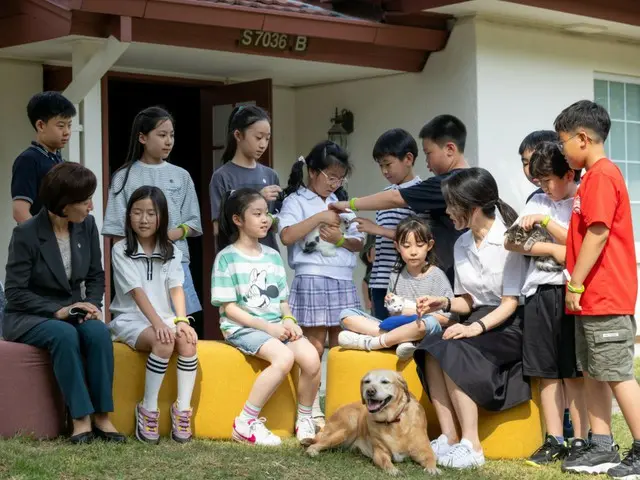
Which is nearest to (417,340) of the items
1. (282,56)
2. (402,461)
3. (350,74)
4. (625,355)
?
(402,461)

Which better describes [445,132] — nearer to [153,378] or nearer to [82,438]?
[153,378]

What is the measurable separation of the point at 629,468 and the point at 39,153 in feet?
11.7

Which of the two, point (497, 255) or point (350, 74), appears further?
point (350, 74)

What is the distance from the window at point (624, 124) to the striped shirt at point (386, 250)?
4.59 m

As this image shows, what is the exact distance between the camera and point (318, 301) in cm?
690

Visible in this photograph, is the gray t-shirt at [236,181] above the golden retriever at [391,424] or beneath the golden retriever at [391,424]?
above

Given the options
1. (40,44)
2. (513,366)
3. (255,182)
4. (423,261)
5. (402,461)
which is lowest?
(402,461)

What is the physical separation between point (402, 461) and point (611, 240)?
1.46 metres

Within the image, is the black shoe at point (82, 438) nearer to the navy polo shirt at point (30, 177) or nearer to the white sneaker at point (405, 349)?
the navy polo shirt at point (30, 177)

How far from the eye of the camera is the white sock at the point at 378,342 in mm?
6264

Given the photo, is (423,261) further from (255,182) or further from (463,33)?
(463,33)

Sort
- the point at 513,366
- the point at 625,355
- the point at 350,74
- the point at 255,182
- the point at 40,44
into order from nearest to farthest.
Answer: the point at 625,355, the point at 513,366, the point at 255,182, the point at 40,44, the point at 350,74

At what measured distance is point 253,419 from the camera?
6289 millimetres

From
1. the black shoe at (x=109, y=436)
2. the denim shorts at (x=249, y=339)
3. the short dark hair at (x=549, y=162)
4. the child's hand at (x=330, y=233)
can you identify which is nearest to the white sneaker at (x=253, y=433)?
the denim shorts at (x=249, y=339)
